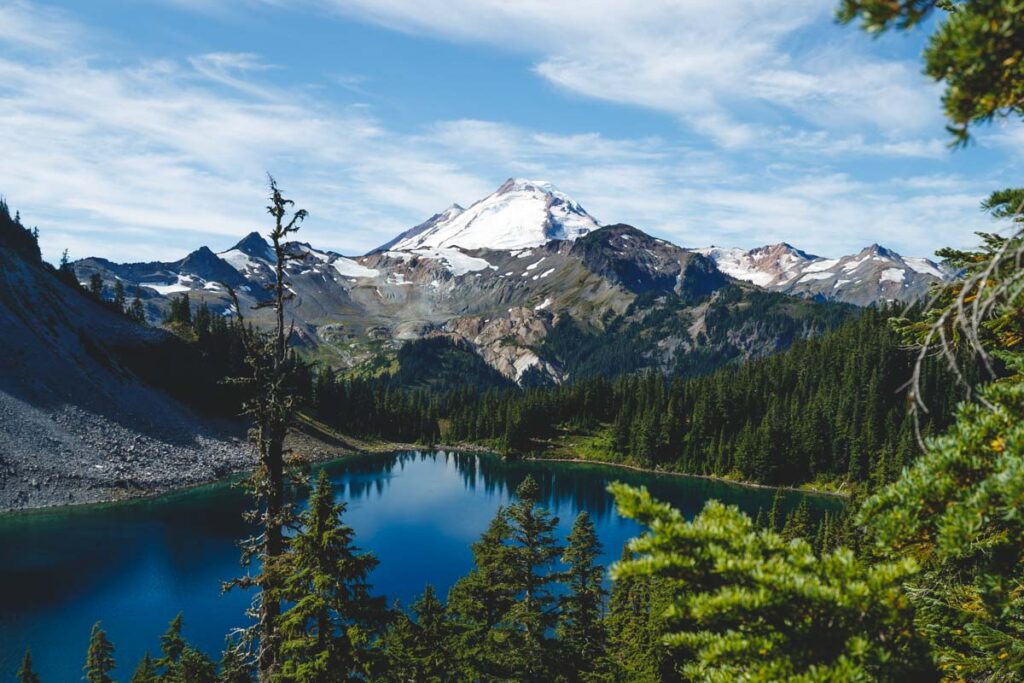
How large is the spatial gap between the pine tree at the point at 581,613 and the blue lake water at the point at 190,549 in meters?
6.88

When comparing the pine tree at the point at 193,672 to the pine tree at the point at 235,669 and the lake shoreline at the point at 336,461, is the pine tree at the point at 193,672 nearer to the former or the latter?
the pine tree at the point at 235,669

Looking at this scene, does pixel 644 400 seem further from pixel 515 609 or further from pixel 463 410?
pixel 515 609

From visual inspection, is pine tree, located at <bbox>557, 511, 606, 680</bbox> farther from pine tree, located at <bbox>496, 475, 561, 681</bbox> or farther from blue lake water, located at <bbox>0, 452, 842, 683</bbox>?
blue lake water, located at <bbox>0, 452, 842, 683</bbox>

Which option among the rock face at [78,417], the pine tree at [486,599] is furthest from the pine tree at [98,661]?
the rock face at [78,417]

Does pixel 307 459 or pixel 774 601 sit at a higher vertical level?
pixel 774 601

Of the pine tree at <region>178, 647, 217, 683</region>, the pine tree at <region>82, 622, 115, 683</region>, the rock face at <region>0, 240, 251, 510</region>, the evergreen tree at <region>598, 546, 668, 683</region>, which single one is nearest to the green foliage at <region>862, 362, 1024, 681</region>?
the evergreen tree at <region>598, 546, 668, 683</region>

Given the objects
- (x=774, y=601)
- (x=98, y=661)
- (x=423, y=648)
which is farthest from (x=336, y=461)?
(x=774, y=601)

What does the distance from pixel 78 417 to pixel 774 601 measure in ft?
371

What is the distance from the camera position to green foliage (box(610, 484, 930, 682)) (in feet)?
18.8

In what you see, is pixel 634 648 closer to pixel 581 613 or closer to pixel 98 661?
pixel 581 613

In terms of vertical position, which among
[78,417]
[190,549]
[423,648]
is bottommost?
[190,549]

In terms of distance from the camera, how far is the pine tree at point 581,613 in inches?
1233

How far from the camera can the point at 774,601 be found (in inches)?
226

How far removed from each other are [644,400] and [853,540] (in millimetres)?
108291
